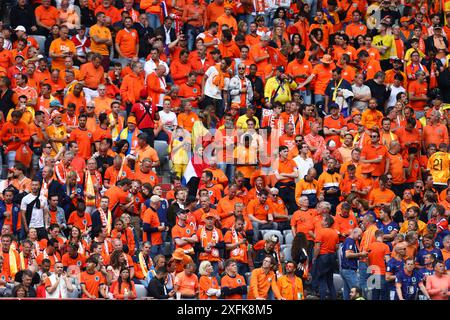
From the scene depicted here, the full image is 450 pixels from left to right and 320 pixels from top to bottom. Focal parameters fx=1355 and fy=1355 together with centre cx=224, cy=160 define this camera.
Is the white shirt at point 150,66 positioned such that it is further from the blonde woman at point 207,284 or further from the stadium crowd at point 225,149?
the blonde woman at point 207,284

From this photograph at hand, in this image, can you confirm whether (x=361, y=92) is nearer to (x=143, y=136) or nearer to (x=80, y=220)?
(x=143, y=136)

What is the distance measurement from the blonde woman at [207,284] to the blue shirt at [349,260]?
6.56 feet

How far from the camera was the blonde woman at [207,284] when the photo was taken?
735 inches

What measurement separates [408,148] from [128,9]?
19.2 feet

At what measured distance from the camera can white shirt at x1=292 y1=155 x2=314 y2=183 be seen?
21797mm

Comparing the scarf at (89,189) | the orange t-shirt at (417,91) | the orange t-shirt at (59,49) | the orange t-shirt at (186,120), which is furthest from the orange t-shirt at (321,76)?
the scarf at (89,189)

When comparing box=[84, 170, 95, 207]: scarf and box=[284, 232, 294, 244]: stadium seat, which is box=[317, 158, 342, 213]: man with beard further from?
box=[84, 170, 95, 207]: scarf

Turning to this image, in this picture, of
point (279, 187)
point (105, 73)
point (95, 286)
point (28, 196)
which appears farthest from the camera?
point (105, 73)

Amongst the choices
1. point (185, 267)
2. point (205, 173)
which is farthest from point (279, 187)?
point (185, 267)

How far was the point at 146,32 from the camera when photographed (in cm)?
2456

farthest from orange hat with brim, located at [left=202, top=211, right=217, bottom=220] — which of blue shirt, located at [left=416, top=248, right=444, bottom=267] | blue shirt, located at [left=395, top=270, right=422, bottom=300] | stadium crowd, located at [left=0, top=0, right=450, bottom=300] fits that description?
blue shirt, located at [left=416, top=248, right=444, bottom=267]

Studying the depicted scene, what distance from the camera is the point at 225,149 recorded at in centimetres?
2203

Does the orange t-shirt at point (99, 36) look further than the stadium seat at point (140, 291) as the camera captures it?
Yes

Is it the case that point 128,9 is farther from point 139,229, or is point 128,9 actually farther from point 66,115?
point 139,229
